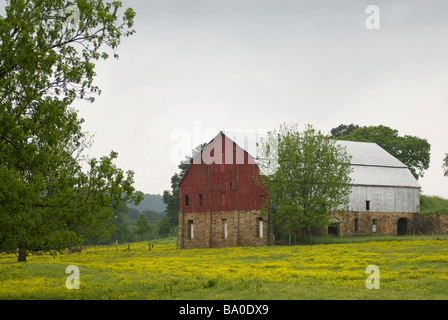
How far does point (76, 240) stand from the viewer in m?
22.8

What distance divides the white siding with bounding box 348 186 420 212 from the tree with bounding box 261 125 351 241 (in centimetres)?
716

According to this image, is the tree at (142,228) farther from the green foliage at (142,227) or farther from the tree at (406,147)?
the tree at (406,147)

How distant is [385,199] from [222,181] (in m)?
21.7

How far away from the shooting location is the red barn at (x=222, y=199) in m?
67.9

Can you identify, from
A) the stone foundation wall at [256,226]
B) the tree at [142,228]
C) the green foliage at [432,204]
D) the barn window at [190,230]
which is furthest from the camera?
the tree at [142,228]

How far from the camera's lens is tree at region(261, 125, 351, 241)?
62969mm

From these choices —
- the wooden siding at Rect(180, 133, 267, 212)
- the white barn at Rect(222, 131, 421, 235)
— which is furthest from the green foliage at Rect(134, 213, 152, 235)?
the white barn at Rect(222, 131, 421, 235)

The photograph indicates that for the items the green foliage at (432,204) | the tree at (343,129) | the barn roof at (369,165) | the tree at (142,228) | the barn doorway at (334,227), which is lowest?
the tree at (142,228)

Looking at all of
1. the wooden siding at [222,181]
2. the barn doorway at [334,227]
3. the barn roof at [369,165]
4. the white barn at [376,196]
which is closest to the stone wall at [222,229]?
the wooden siding at [222,181]

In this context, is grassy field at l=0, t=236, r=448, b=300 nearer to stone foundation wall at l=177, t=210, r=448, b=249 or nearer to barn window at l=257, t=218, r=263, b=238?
barn window at l=257, t=218, r=263, b=238

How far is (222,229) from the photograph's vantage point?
7112 cm

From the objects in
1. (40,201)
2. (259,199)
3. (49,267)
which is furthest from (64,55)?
(259,199)

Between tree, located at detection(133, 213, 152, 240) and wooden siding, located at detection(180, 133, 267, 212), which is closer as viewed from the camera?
wooden siding, located at detection(180, 133, 267, 212)

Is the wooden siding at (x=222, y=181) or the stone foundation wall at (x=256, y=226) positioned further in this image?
the wooden siding at (x=222, y=181)
